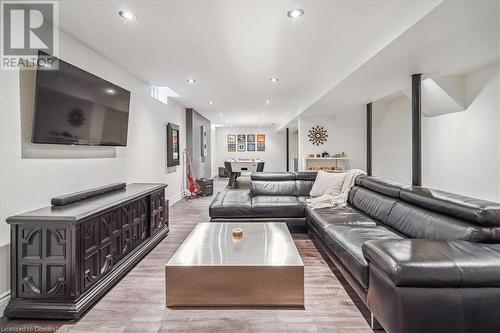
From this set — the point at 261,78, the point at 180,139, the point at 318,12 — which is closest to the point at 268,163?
the point at 180,139

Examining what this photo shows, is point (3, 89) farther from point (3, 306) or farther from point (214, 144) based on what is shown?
point (214, 144)

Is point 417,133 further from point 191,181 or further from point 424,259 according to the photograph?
point 191,181

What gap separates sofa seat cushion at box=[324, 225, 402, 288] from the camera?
77.5 inches

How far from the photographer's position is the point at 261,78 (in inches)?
178

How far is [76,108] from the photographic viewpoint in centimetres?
268

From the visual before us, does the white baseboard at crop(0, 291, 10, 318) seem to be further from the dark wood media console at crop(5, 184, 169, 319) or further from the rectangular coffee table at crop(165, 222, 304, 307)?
the rectangular coffee table at crop(165, 222, 304, 307)

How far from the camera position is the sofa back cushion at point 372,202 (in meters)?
2.97

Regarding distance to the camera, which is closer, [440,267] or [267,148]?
[440,267]

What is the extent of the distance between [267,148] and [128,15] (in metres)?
11.0

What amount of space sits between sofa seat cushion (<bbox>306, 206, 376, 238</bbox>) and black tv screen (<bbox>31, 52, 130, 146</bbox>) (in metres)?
2.75

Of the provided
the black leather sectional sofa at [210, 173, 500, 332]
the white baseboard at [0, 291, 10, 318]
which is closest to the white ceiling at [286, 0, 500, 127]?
the black leather sectional sofa at [210, 173, 500, 332]

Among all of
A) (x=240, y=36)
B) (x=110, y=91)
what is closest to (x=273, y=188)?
(x=240, y=36)

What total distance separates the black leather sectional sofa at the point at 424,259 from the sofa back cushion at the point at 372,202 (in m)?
0.02

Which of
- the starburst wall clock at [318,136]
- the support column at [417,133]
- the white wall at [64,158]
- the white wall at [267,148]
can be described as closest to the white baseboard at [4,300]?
the white wall at [64,158]
